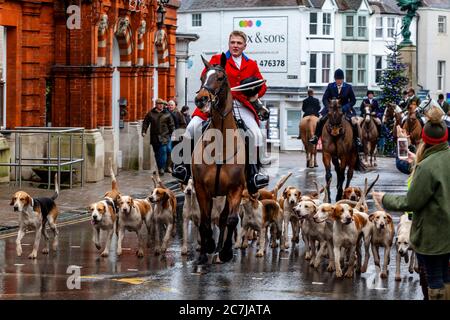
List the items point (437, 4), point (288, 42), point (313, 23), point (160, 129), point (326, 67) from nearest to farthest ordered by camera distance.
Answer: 1. point (160, 129)
2. point (288, 42)
3. point (313, 23)
4. point (326, 67)
5. point (437, 4)

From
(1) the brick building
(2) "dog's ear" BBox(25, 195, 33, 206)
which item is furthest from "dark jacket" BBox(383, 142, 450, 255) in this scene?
(1) the brick building

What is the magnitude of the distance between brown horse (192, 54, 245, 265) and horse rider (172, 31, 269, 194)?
2.28 ft

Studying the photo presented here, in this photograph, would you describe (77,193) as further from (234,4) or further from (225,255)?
(234,4)

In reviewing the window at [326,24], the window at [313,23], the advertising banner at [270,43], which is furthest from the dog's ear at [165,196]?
the window at [326,24]

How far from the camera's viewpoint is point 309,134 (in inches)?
1535

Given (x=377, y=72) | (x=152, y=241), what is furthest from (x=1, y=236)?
(x=377, y=72)

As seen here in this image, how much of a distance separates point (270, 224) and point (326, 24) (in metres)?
52.5

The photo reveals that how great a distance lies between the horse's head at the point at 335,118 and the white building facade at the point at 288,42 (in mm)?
38606

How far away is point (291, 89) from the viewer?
68.4 meters

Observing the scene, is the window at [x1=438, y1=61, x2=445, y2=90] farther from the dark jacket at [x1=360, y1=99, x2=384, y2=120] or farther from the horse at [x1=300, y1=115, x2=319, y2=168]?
the horse at [x1=300, y1=115, x2=319, y2=168]

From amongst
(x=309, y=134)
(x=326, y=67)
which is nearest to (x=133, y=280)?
(x=309, y=134)

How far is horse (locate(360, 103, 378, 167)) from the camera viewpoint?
39256 millimetres

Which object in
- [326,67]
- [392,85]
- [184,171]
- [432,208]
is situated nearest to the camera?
[432,208]

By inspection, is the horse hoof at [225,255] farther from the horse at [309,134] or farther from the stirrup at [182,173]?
the horse at [309,134]
